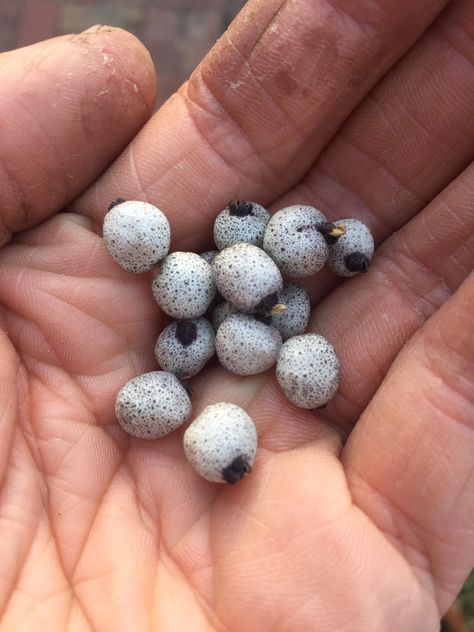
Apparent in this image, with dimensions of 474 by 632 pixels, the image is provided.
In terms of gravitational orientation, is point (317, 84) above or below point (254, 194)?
above

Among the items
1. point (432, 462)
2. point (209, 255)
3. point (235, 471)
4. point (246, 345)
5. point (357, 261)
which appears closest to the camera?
point (432, 462)

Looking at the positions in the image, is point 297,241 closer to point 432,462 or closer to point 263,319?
point 263,319

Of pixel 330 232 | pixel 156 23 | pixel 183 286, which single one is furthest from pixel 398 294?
pixel 156 23

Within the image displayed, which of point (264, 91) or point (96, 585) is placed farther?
point (264, 91)

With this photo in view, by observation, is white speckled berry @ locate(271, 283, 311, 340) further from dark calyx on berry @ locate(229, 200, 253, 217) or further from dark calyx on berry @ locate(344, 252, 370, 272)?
dark calyx on berry @ locate(229, 200, 253, 217)

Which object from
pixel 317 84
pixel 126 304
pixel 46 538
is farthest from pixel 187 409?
pixel 317 84

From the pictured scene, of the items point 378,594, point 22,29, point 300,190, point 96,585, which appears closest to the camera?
point 378,594

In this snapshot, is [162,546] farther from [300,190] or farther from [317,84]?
[317,84]

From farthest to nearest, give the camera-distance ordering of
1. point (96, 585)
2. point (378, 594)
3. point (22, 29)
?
point (22, 29), point (96, 585), point (378, 594)
